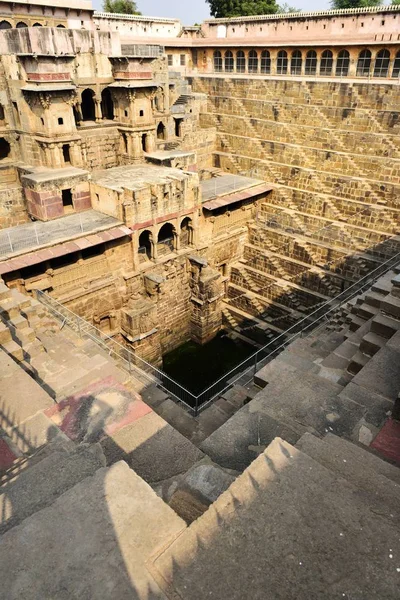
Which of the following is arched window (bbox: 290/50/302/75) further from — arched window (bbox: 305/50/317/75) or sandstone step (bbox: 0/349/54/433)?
sandstone step (bbox: 0/349/54/433)

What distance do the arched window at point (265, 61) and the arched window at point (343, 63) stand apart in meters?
4.97

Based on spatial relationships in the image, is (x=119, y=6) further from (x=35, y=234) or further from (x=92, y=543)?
(x=92, y=543)

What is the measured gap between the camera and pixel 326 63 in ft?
81.2

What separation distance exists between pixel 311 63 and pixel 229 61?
6849mm

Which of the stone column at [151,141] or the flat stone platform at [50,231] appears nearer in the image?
the flat stone platform at [50,231]

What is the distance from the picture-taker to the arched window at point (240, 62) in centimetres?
2862

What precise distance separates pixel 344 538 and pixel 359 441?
350 centimetres

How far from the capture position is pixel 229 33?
102 feet

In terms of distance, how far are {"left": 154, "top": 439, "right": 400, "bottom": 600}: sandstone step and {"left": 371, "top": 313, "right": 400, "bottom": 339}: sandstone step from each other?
22.5 feet

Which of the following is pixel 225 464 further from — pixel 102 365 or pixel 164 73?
pixel 164 73

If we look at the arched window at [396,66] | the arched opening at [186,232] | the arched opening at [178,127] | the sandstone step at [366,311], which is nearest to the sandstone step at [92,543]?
the sandstone step at [366,311]

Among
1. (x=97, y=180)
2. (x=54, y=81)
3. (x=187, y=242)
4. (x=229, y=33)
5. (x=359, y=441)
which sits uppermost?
(x=229, y=33)

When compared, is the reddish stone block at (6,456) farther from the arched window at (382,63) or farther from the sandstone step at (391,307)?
the arched window at (382,63)

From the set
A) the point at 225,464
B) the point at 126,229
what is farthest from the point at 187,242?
the point at 225,464
